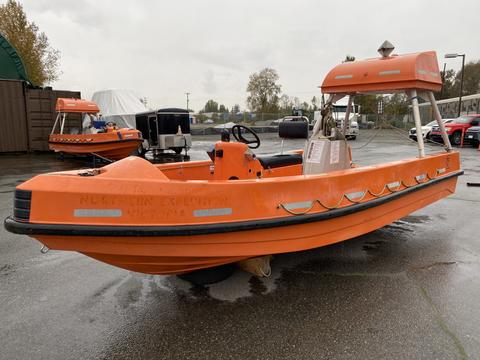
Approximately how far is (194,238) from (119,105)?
23399mm

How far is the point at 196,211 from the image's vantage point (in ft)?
8.32

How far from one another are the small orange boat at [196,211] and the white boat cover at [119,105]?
20.3 metres

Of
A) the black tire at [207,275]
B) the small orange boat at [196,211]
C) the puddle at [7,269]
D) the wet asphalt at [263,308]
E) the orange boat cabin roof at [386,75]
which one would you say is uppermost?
the orange boat cabin roof at [386,75]

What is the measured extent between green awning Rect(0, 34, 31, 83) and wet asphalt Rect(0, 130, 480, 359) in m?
18.8

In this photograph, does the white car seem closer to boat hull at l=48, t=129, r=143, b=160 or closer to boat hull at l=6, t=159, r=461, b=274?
boat hull at l=6, t=159, r=461, b=274

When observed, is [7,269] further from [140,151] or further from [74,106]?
[140,151]

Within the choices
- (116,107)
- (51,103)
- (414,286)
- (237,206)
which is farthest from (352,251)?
(116,107)

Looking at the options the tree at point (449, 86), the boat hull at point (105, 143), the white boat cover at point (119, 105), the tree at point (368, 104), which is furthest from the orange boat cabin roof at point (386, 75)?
the tree at point (449, 86)

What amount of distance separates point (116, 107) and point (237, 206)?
23298 millimetres

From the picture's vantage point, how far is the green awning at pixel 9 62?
18703 mm

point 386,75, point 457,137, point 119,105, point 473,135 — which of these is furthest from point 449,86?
point 386,75

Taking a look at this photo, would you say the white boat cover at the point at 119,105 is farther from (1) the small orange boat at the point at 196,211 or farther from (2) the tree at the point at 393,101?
(1) the small orange boat at the point at 196,211

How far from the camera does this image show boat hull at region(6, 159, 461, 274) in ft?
7.72

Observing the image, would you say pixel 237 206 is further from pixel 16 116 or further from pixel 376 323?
pixel 16 116
